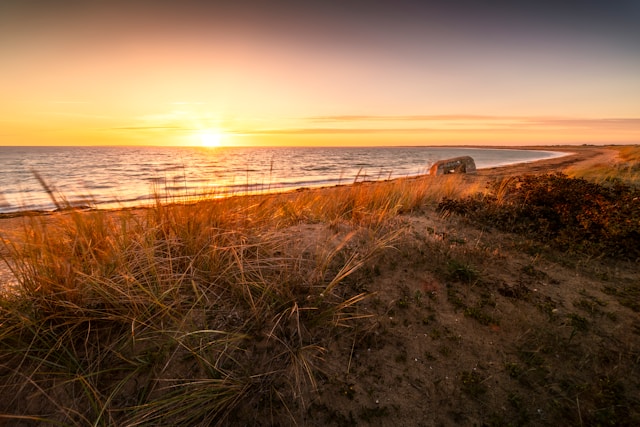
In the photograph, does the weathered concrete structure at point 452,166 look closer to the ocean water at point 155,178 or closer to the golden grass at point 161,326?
the ocean water at point 155,178

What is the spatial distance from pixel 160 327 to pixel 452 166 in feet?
68.7

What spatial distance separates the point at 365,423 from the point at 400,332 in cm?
94

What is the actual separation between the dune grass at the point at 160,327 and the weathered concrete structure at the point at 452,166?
17.8 meters

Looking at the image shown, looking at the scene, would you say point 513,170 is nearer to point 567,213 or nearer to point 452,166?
point 452,166

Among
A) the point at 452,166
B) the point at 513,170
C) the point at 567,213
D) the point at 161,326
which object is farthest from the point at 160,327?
the point at 513,170

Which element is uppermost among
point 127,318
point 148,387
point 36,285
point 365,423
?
point 36,285

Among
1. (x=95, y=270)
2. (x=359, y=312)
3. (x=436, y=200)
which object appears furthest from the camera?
(x=436, y=200)

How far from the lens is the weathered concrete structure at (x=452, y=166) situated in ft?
64.0

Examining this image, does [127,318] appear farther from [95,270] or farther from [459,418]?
[459,418]

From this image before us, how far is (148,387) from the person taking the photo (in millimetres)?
2307

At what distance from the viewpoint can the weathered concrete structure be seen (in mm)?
19516

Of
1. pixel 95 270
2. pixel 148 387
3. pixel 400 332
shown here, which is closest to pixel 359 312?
pixel 400 332

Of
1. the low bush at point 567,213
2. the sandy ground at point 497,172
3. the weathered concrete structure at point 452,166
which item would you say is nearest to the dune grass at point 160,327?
the sandy ground at point 497,172

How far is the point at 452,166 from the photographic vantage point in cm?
2025
